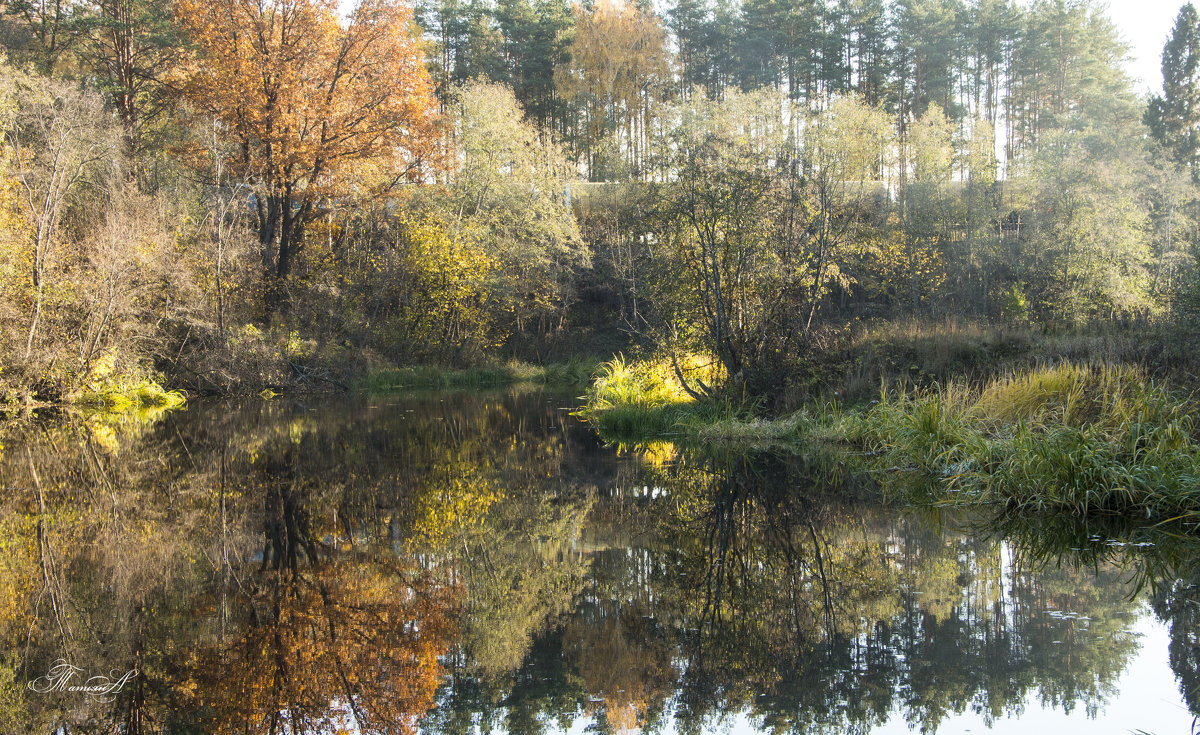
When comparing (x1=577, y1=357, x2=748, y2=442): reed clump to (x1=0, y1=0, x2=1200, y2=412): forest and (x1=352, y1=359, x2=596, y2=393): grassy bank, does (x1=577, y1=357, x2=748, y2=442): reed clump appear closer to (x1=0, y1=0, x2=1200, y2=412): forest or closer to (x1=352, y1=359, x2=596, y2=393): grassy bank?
(x1=0, y1=0, x2=1200, y2=412): forest

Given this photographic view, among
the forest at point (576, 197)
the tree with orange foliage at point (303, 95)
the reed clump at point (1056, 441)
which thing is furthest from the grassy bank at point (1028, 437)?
the tree with orange foliage at point (303, 95)

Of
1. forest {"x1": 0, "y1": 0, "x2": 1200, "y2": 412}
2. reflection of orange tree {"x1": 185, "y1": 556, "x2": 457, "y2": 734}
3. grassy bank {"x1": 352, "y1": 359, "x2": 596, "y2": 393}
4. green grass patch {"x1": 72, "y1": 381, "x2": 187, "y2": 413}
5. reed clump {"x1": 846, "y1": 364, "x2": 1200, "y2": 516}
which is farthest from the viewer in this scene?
grassy bank {"x1": 352, "y1": 359, "x2": 596, "y2": 393}

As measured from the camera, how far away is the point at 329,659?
439 centimetres

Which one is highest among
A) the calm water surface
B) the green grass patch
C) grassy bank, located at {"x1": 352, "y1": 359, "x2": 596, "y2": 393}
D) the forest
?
the forest

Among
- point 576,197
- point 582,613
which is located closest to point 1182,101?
point 576,197

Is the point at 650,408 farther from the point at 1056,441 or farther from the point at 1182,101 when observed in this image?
the point at 1182,101

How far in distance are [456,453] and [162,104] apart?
21.8m

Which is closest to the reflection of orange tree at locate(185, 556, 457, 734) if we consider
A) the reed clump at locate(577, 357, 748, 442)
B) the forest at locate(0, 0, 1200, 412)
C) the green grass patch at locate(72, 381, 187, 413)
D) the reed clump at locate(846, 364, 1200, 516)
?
the reed clump at locate(846, 364, 1200, 516)

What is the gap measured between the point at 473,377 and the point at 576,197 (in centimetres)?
1081

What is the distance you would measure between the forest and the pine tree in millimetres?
122

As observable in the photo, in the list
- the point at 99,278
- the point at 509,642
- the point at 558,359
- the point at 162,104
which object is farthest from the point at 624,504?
the point at 162,104

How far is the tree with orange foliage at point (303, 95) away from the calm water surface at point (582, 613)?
1724cm

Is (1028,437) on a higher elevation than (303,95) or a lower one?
lower

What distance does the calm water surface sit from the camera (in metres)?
3.82
